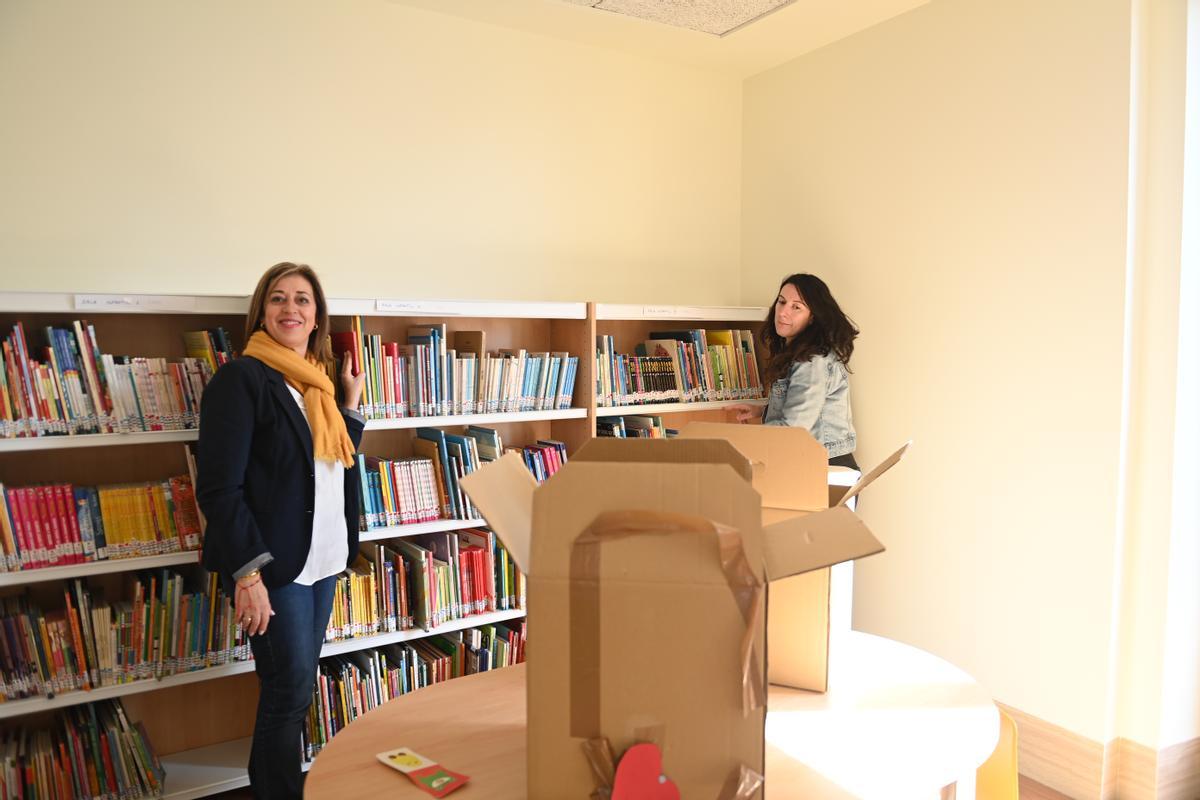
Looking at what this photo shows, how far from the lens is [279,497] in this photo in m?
2.27

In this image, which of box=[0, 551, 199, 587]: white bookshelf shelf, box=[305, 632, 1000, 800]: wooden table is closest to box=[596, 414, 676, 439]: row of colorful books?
box=[0, 551, 199, 587]: white bookshelf shelf

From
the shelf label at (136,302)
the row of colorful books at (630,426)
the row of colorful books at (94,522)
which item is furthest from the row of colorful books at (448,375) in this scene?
the row of colorful books at (94,522)

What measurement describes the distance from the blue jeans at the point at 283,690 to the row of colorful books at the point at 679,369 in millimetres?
1445

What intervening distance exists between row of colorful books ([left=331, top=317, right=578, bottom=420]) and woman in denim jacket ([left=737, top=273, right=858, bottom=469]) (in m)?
0.88

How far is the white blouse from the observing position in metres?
2.34

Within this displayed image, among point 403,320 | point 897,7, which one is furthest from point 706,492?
point 897,7

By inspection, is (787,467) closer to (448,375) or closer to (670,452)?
(670,452)

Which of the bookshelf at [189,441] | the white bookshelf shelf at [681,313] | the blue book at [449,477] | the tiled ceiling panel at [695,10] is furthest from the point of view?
the white bookshelf shelf at [681,313]

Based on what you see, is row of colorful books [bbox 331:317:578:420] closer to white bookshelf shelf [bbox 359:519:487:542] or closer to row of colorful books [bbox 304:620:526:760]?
white bookshelf shelf [bbox 359:519:487:542]

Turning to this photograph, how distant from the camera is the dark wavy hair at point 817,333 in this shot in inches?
132

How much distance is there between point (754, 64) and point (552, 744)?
3.60m

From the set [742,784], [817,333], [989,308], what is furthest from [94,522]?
[989,308]

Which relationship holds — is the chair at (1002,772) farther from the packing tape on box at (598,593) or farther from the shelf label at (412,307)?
the shelf label at (412,307)

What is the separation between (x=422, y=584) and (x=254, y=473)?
2.72 ft
